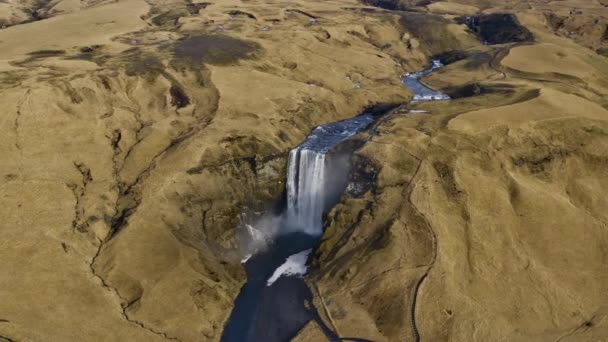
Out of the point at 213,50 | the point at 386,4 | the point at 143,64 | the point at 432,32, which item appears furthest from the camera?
the point at 386,4

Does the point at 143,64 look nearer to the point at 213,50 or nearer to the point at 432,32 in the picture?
the point at 213,50

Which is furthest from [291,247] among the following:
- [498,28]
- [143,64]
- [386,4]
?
[386,4]

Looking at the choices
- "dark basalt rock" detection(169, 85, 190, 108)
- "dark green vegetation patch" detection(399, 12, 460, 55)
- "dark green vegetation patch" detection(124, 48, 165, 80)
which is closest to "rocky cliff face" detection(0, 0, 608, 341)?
"dark basalt rock" detection(169, 85, 190, 108)

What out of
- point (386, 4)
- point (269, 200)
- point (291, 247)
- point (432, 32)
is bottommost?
point (291, 247)

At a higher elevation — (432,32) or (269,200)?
(432,32)

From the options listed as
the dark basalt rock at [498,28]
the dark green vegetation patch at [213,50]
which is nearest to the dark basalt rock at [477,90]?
the dark green vegetation patch at [213,50]

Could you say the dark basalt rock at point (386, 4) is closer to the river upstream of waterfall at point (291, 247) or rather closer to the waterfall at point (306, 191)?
the river upstream of waterfall at point (291, 247)

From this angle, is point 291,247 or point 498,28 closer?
A: point 291,247

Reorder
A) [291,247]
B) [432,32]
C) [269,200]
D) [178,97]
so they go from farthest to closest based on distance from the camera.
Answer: [432,32]
[178,97]
[269,200]
[291,247]
